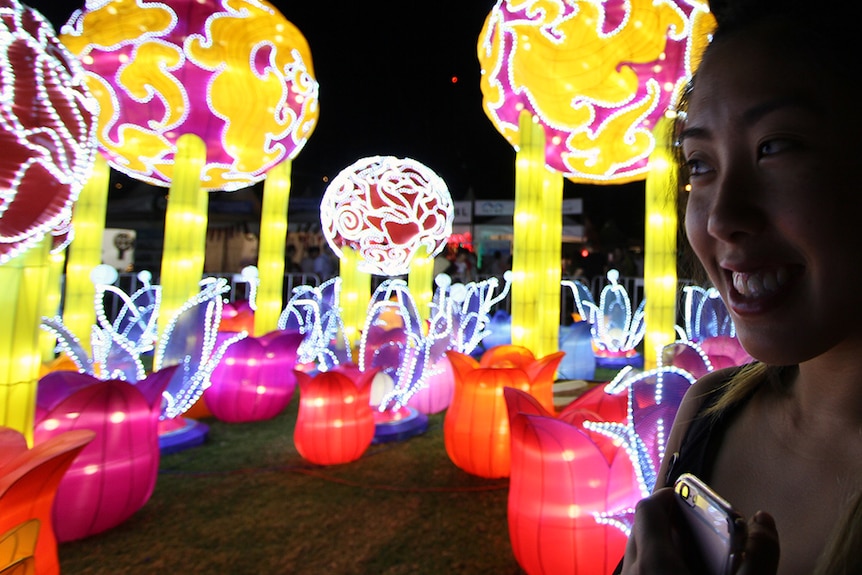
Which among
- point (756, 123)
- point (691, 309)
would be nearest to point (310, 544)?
point (756, 123)

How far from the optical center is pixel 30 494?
1392 mm

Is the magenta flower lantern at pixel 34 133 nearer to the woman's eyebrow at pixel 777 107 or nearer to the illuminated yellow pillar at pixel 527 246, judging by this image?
the woman's eyebrow at pixel 777 107

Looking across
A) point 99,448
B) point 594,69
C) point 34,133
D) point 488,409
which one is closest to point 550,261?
point 594,69

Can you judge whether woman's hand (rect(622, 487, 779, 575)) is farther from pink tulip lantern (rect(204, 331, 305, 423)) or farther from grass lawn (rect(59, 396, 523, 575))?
pink tulip lantern (rect(204, 331, 305, 423))

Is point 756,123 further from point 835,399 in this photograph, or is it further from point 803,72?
point 835,399

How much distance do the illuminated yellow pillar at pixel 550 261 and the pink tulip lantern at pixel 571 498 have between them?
107 inches

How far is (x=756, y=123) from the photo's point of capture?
53cm

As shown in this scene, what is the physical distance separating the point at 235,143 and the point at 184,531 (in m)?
2.75

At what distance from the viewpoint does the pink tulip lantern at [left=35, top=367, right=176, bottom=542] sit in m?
2.27

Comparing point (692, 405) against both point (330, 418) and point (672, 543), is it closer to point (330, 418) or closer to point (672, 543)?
point (672, 543)

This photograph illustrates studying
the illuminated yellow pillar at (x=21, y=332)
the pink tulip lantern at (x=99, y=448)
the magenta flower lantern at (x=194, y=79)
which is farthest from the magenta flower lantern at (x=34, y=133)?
the magenta flower lantern at (x=194, y=79)

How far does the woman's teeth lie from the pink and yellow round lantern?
3.01m

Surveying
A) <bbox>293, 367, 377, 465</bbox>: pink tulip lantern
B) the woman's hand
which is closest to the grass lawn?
<bbox>293, 367, 377, 465</bbox>: pink tulip lantern

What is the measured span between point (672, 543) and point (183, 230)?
4205 mm
